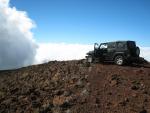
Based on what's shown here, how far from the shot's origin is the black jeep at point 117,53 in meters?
26.2

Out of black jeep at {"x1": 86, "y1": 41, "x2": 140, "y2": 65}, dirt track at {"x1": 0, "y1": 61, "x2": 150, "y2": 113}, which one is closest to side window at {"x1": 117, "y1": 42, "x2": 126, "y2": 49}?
Result: black jeep at {"x1": 86, "y1": 41, "x2": 140, "y2": 65}

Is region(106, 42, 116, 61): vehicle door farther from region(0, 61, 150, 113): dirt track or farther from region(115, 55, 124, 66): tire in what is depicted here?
region(0, 61, 150, 113): dirt track

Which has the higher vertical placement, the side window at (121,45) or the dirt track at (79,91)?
the side window at (121,45)

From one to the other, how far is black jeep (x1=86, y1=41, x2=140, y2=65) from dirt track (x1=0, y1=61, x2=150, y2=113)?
4.86 ft

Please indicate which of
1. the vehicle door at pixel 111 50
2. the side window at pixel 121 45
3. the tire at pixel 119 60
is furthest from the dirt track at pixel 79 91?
the side window at pixel 121 45

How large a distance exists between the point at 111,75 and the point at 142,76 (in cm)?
255

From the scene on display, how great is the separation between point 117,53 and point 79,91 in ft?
24.5

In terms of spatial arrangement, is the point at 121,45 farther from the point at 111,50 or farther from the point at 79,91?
the point at 79,91

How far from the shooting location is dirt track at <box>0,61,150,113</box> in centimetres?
1850

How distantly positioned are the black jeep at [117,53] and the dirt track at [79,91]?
1.48 m

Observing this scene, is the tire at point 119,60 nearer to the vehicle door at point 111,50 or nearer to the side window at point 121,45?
the vehicle door at point 111,50

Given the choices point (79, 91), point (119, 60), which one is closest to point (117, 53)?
point (119, 60)

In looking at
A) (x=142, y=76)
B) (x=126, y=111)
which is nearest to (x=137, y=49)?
(x=142, y=76)

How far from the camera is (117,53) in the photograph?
26.9m
